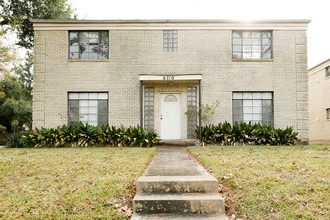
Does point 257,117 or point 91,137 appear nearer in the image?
point 91,137

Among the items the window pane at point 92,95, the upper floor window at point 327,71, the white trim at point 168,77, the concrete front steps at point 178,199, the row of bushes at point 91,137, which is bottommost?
the concrete front steps at point 178,199

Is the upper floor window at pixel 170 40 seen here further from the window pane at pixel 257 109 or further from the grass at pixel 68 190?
the grass at pixel 68 190

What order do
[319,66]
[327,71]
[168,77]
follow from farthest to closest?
[319,66]
[327,71]
[168,77]

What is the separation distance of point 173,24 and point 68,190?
11296 mm

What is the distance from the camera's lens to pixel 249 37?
14906 millimetres

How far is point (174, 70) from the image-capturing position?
14664 mm

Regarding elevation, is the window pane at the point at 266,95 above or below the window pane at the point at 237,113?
above

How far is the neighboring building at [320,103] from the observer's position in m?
21.5

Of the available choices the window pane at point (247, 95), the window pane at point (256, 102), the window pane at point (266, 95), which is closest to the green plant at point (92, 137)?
the window pane at point (247, 95)

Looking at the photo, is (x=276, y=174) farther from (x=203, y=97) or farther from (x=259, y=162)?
(x=203, y=97)

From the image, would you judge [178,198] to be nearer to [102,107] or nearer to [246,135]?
[246,135]

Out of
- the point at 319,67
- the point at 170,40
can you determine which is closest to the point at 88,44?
the point at 170,40

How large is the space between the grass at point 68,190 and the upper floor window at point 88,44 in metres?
8.62

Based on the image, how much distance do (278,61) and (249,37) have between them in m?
1.89
